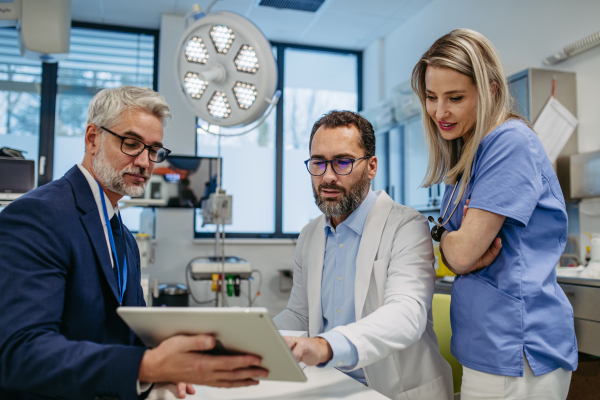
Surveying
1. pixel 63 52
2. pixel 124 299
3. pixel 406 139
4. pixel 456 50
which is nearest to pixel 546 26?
pixel 406 139

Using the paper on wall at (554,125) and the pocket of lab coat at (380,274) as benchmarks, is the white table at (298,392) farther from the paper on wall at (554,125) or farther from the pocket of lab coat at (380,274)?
the paper on wall at (554,125)

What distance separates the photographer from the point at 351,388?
1.09m

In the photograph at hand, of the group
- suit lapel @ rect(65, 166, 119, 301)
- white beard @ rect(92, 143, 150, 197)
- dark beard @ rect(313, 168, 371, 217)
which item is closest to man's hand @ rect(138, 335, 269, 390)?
suit lapel @ rect(65, 166, 119, 301)

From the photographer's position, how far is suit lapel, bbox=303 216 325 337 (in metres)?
1.48

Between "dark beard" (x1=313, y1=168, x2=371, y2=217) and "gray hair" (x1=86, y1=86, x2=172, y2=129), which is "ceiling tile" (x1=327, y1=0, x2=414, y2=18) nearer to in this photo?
"dark beard" (x1=313, y1=168, x2=371, y2=217)

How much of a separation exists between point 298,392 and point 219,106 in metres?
1.14

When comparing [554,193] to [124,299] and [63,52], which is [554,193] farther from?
[63,52]

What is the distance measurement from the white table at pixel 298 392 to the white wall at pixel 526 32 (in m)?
2.46

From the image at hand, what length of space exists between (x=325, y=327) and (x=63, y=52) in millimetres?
1624

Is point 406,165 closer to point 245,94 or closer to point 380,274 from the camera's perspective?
point 245,94

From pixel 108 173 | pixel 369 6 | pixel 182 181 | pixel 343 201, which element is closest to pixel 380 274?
pixel 343 201

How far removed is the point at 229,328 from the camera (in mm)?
767

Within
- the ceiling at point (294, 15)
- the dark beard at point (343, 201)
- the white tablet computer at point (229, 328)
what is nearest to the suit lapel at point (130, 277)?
the white tablet computer at point (229, 328)

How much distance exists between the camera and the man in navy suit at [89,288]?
33.0 inches
